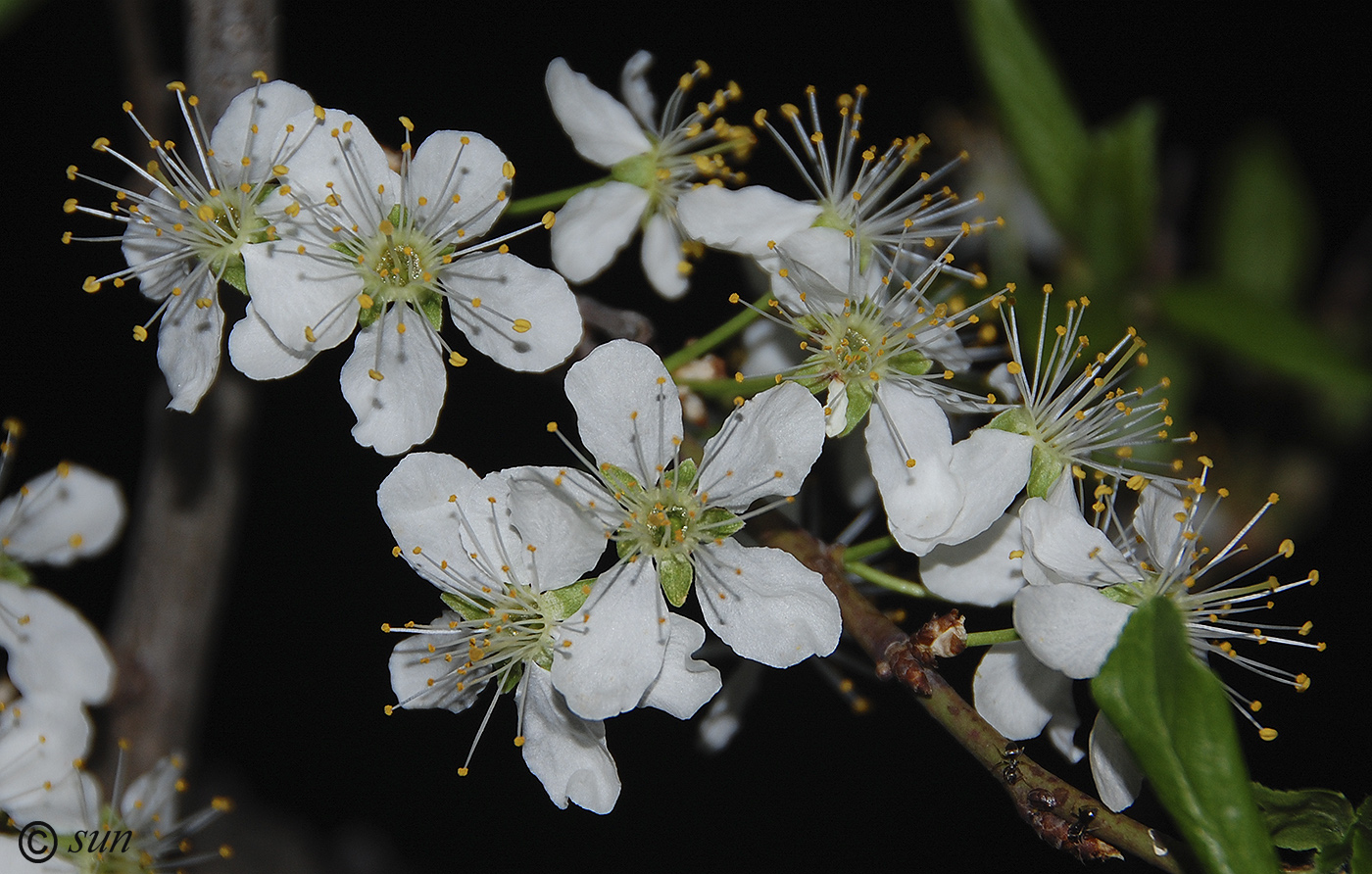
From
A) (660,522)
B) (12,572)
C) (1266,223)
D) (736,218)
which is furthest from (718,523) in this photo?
(1266,223)

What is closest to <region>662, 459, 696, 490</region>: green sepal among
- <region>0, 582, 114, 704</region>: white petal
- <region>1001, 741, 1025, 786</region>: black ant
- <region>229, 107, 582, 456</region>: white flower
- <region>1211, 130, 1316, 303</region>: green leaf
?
<region>229, 107, 582, 456</region>: white flower

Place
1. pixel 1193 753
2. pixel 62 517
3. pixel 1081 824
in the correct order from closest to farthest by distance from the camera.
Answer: pixel 1193 753 < pixel 1081 824 < pixel 62 517

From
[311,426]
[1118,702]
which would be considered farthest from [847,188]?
[311,426]

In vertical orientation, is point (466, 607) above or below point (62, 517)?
below

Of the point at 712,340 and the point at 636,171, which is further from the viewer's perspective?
the point at 636,171

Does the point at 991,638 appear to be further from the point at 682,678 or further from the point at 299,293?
the point at 299,293

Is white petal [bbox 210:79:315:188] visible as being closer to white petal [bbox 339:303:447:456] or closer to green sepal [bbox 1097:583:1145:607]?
A: white petal [bbox 339:303:447:456]

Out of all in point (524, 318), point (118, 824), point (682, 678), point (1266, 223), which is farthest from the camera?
point (1266, 223)
